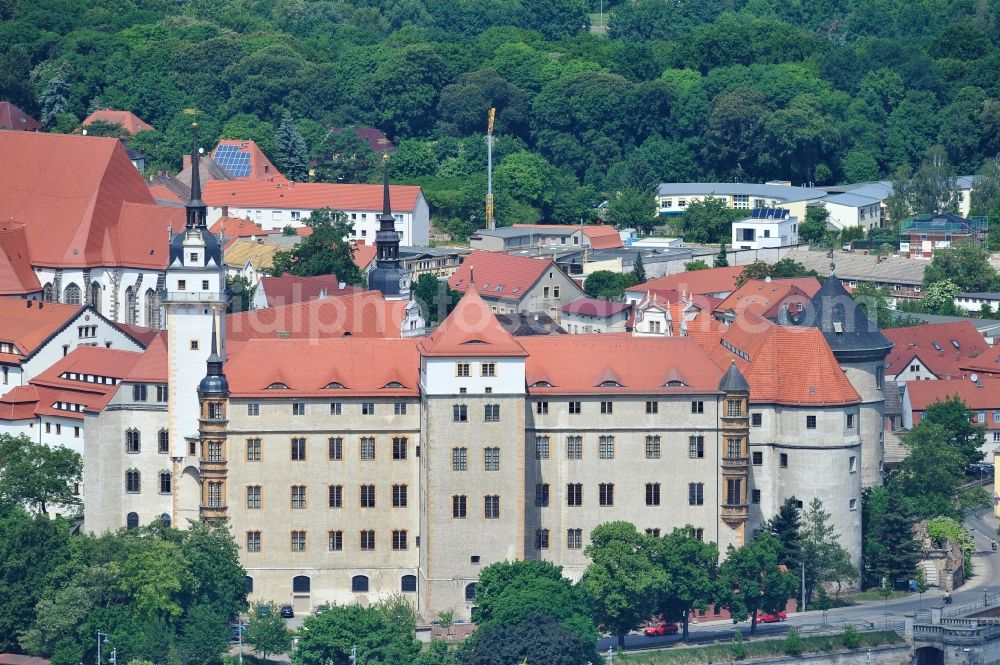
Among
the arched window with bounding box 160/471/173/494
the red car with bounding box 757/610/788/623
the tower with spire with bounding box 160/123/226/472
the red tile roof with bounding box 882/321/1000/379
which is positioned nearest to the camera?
the red car with bounding box 757/610/788/623

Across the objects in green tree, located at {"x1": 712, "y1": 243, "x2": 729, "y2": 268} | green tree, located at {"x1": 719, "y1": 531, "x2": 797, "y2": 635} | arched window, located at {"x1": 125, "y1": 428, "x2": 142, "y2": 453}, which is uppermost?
green tree, located at {"x1": 712, "y1": 243, "x2": 729, "y2": 268}

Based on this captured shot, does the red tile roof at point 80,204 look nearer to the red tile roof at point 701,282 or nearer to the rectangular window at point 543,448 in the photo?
the red tile roof at point 701,282

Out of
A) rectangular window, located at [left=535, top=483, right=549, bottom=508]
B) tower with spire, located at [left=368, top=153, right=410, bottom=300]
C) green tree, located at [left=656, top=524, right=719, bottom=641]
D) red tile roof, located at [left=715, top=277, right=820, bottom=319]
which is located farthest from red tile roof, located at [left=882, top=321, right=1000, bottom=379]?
green tree, located at [left=656, top=524, right=719, bottom=641]

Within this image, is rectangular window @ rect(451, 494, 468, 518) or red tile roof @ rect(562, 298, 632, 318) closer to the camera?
rectangular window @ rect(451, 494, 468, 518)

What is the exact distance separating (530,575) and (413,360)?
1177 cm

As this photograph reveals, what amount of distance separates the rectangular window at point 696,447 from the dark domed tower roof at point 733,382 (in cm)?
235

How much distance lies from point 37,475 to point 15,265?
96.7 ft

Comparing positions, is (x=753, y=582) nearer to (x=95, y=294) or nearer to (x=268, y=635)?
(x=268, y=635)

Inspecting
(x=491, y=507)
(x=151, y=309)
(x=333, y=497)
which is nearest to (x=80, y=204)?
(x=151, y=309)

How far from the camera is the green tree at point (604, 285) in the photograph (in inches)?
7077

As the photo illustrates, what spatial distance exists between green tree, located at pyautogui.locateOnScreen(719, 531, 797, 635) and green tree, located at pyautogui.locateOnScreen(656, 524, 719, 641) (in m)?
0.63

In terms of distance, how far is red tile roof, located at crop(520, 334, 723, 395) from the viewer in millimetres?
127625

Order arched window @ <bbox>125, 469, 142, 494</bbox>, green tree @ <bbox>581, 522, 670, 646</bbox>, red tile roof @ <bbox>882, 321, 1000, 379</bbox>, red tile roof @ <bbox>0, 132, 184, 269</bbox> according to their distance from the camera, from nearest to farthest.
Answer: green tree @ <bbox>581, 522, 670, 646</bbox>
arched window @ <bbox>125, 469, 142, 494</bbox>
red tile roof @ <bbox>882, 321, 1000, 379</bbox>
red tile roof @ <bbox>0, 132, 184, 269</bbox>

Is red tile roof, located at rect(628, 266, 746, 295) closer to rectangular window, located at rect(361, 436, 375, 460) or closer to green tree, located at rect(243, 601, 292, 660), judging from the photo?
rectangular window, located at rect(361, 436, 375, 460)
